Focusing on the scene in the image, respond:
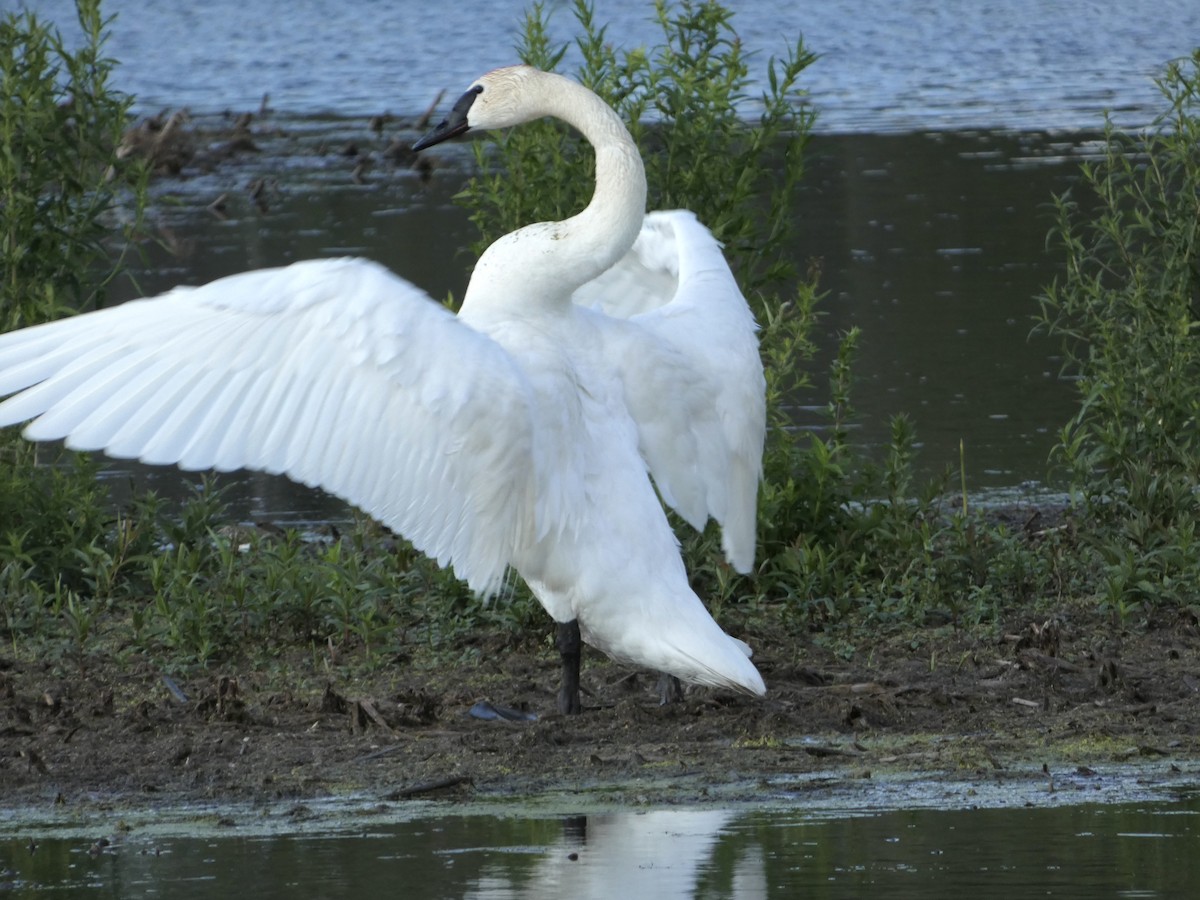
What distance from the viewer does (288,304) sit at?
5.76 m

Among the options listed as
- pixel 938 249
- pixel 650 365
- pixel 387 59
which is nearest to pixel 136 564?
pixel 650 365

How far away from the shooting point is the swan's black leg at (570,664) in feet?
21.1

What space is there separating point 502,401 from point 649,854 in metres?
1.50

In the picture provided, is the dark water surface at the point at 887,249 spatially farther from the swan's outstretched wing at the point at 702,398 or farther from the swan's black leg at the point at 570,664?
the swan's black leg at the point at 570,664

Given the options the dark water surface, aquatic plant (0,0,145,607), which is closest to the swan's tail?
the dark water surface

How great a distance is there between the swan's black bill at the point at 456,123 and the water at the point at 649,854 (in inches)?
105

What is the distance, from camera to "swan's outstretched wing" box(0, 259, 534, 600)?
18.4ft

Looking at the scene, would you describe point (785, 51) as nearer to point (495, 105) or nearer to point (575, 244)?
point (495, 105)

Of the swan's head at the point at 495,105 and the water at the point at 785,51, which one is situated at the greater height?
the swan's head at the point at 495,105

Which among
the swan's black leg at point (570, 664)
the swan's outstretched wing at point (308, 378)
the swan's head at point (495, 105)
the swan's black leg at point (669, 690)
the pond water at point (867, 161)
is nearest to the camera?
the swan's outstretched wing at point (308, 378)

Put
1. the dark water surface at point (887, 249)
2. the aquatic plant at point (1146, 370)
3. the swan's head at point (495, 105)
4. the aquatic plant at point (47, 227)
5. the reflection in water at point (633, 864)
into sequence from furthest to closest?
the dark water surface at point (887, 249), the aquatic plant at point (47, 227), the aquatic plant at point (1146, 370), the swan's head at point (495, 105), the reflection in water at point (633, 864)

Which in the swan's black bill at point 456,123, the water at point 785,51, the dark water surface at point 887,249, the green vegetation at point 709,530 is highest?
the swan's black bill at point 456,123

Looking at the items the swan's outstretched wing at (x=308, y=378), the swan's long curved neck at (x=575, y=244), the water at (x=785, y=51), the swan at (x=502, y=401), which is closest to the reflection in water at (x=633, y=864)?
the swan at (x=502, y=401)

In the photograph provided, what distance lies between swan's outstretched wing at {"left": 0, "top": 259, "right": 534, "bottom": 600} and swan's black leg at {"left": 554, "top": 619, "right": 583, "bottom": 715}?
0.73m
